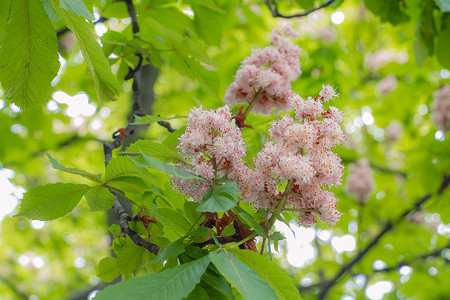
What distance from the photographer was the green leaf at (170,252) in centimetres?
105

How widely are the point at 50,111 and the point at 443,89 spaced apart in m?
5.02

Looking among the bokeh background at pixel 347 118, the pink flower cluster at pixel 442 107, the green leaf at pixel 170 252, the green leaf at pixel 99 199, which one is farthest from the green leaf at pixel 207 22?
the pink flower cluster at pixel 442 107

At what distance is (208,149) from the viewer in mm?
1174

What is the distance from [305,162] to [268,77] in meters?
0.65

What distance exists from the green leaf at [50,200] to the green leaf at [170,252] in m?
0.36

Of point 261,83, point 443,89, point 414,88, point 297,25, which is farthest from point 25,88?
point 297,25

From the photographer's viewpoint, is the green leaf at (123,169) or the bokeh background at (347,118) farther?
the bokeh background at (347,118)

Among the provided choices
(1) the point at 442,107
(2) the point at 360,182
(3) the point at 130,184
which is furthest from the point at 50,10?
(2) the point at 360,182

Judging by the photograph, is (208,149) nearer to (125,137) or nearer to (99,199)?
(99,199)

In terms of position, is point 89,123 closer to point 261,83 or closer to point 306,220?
point 261,83

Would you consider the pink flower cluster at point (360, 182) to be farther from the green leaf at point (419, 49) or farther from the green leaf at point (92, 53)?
the green leaf at point (92, 53)

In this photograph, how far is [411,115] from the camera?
208 inches

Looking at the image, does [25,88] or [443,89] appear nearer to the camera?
[25,88]

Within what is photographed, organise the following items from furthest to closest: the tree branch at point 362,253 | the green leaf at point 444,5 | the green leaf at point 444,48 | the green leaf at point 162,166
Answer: the tree branch at point 362,253 → the green leaf at point 444,48 → the green leaf at point 444,5 → the green leaf at point 162,166
